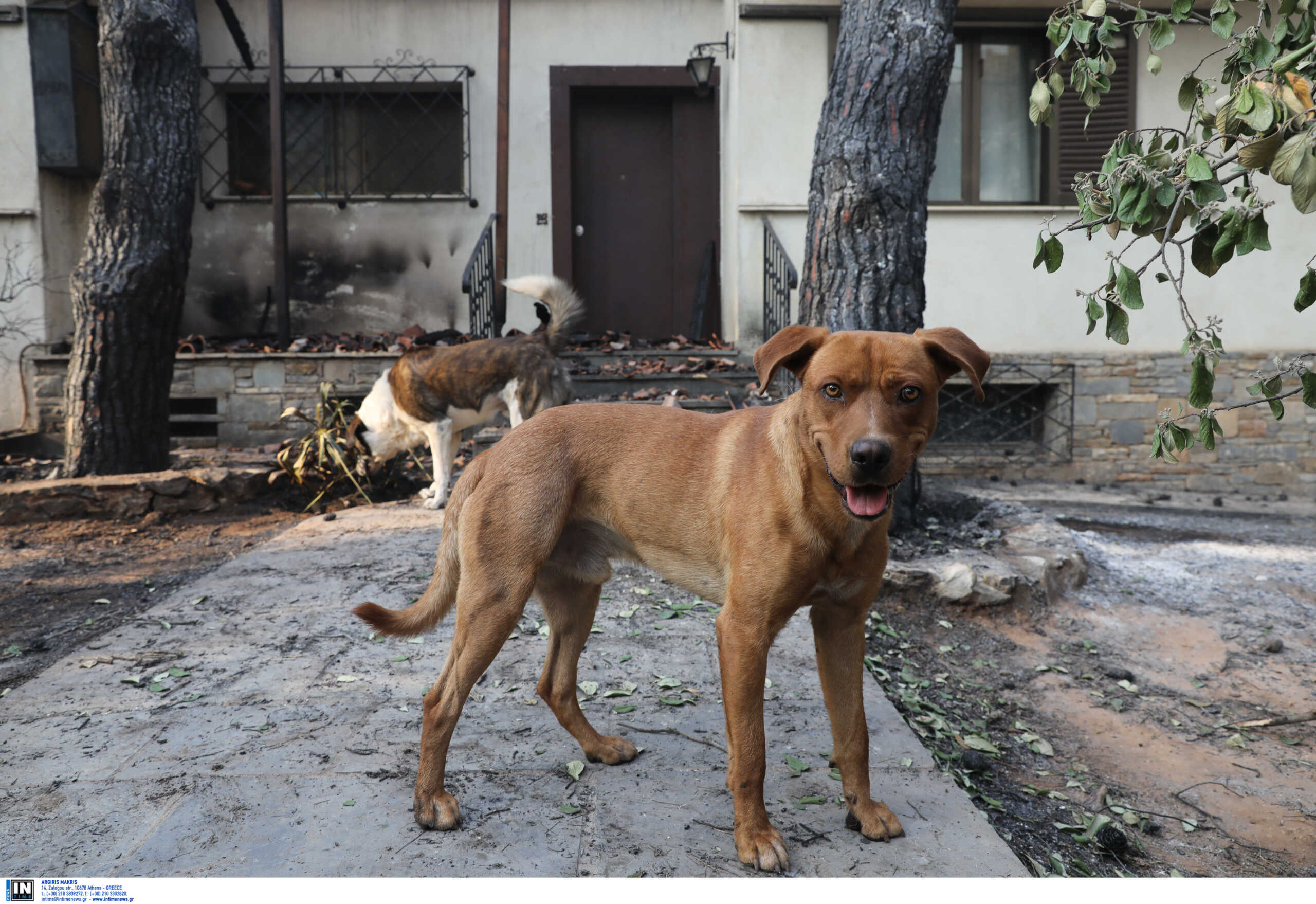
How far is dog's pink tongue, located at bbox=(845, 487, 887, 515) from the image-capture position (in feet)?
7.01

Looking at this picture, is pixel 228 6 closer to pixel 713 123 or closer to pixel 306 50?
pixel 306 50

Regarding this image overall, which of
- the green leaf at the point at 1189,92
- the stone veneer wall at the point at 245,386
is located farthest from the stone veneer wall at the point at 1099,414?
the green leaf at the point at 1189,92

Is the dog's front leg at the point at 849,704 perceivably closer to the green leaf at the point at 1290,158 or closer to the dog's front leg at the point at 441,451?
the green leaf at the point at 1290,158

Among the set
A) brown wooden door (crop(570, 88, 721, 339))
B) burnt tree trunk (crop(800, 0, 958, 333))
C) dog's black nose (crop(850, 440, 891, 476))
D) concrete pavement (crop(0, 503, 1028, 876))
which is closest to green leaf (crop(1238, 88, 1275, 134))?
dog's black nose (crop(850, 440, 891, 476))

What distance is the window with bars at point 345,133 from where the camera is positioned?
10.5m

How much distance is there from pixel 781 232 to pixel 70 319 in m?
7.85

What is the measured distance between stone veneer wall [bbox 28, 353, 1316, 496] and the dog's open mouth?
7900 mm

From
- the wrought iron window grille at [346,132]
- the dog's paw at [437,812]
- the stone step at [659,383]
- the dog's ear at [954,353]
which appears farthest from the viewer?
the wrought iron window grille at [346,132]

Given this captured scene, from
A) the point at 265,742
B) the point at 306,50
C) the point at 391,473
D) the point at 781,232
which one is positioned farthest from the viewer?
the point at 306,50

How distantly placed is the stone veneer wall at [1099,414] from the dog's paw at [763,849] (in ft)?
25.6

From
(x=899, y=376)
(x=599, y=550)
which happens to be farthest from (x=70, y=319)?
(x=899, y=376)

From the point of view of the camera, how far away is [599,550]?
9.19ft

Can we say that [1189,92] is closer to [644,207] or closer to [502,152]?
[502,152]

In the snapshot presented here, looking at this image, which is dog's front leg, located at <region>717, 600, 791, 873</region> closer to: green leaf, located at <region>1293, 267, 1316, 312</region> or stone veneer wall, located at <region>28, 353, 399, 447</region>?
green leaf, located at <region>1293, 267, 1316, 312</region>
